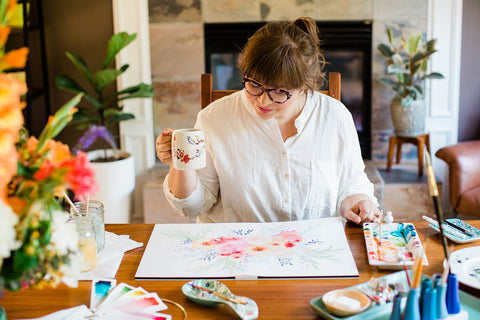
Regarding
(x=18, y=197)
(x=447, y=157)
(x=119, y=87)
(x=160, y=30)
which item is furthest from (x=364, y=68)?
(x=18, y=197)

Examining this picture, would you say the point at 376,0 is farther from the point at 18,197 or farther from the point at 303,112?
the point at 18,197

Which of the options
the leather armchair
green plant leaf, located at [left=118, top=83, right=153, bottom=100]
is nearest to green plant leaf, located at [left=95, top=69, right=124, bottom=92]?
green plant leaf, located at [left=118, top=83, right=153, bottom=100]

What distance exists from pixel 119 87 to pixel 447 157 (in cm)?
199

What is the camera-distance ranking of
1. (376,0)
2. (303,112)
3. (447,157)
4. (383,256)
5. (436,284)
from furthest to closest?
(376,0)
(447,157)
(303,112)
(383,256)
(436,284)

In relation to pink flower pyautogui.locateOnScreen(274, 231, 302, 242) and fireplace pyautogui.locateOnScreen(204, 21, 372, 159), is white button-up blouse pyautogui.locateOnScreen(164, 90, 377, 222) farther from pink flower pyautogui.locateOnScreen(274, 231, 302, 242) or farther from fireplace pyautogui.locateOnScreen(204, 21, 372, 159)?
fireplace pyautogui.locateOnScreen(204, 21, 372, 159)

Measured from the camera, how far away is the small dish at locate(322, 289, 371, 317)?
94 cm

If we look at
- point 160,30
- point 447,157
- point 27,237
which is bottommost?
point 447,157

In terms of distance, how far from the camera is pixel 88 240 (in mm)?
1139

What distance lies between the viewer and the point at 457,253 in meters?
1.18

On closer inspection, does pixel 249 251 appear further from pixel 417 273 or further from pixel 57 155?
pixel 57 155

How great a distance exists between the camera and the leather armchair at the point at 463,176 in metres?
2.68

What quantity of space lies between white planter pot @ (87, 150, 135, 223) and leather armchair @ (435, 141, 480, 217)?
5.72 feet

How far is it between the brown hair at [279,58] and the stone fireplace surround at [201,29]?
1.94 metres

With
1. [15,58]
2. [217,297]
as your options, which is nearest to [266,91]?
[217,297]
